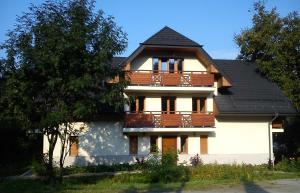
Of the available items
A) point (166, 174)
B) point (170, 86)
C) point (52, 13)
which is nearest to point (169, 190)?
point (166, 174)

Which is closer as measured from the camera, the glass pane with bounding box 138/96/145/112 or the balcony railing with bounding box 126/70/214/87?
the balcony railing with bounding box 126/70/214/87

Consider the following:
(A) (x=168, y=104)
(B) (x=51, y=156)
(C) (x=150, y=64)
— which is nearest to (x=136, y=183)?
(B) (x=51, y=156)

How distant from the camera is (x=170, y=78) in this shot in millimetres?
28875

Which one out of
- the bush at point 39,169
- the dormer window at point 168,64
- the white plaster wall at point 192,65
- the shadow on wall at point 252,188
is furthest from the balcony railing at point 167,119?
the shadow on wall at point 252,188

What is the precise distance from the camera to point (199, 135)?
98.5 feet

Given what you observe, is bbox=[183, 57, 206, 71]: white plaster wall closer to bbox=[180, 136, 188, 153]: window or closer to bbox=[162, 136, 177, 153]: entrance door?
bbox=[180, 136, 188, 153]: window

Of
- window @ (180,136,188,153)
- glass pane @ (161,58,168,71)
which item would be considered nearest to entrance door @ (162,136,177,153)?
window @ (180,136,188,153)

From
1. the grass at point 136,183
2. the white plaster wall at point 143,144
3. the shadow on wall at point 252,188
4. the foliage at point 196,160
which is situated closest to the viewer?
the shadow on wall at point 252,188

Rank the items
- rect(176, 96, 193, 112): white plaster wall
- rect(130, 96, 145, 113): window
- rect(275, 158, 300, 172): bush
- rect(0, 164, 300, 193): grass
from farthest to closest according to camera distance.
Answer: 1. rect(176, 96, 193, 112): white plaster wall
2. rect(130, 96, 145, 113): window
3. rect(275, 158, 300, 172): bush
4. rect(0, 164, 300, 193): grass

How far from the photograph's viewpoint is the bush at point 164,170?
19.3m

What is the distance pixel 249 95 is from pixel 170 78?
5989 millimetres

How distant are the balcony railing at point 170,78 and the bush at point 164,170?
29.1ft

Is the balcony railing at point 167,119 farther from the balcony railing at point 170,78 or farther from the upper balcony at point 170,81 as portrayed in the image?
the balcony railing at point 170,78

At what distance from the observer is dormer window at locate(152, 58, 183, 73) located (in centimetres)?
3019
